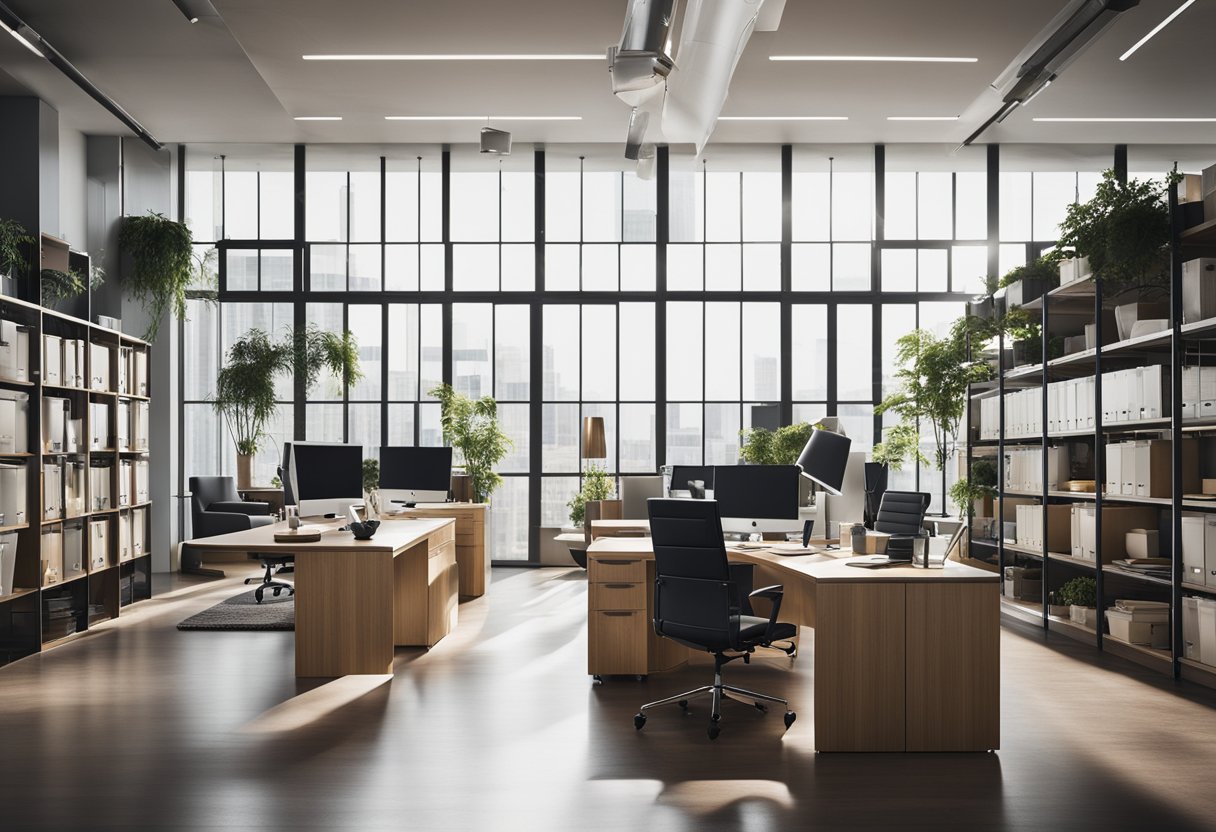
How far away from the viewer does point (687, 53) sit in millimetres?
6363

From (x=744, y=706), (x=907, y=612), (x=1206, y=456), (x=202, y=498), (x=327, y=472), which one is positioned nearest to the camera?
(x=907, y=612)

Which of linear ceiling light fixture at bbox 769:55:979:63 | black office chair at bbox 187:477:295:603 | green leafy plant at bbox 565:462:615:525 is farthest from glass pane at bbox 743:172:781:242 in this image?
black office chair at bbox 187:477:295:603

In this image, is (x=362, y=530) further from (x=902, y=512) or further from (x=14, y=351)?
(x=902, y=512)

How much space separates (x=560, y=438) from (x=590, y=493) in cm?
87

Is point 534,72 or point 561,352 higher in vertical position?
point 534,72

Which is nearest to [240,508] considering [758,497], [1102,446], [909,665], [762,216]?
[758,497]

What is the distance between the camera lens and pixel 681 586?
480 cm

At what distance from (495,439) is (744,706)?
234 inches

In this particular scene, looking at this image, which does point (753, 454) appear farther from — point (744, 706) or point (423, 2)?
point (423, 2)

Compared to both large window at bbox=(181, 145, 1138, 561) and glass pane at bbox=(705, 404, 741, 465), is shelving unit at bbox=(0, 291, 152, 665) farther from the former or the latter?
glass pane at bbox=(705, 404, 741, 465)

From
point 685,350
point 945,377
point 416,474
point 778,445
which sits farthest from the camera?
point 685,350

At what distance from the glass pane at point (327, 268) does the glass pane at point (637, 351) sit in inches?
134

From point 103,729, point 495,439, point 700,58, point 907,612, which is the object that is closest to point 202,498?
point 495,439

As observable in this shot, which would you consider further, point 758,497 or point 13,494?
point 13,494
